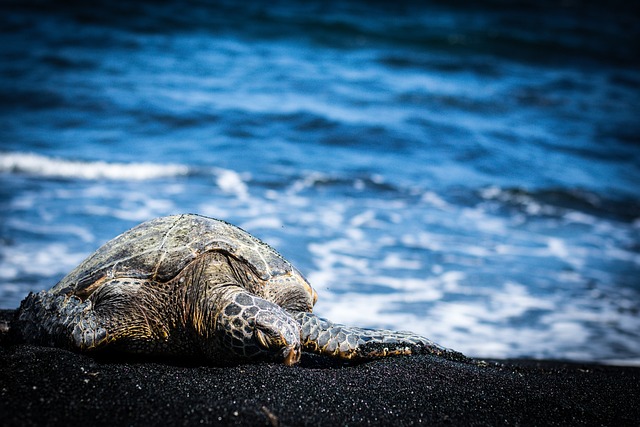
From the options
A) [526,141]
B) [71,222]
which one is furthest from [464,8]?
[71,222]

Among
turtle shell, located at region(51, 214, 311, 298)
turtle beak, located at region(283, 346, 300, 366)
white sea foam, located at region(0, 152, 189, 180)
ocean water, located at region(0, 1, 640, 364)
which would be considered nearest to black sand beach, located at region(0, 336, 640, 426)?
turtle beak, located at region(283, 346, 300, 366)

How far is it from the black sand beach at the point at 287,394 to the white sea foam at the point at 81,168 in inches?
214

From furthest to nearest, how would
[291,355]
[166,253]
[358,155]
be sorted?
[358,155] < [166,253] < [291,355]

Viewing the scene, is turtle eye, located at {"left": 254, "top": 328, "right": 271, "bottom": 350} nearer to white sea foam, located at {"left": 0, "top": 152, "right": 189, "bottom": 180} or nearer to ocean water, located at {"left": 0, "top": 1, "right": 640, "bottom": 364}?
ocean water, located at {"left": 0, "top": 1, "right": 640, "bottom": 364}

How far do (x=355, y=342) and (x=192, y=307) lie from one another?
0.85 meters

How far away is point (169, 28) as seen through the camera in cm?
1673

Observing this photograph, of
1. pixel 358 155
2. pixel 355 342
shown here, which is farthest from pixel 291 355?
pixel 358 155

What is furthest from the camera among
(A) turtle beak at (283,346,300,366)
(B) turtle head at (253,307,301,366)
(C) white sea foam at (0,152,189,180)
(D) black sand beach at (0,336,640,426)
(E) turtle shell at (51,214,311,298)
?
(C) white sea foam at (0,152,189,180)

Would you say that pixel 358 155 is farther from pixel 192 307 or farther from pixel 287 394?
pixel 287 394

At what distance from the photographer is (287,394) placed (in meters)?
2.51

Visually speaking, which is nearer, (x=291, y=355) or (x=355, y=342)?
(x=291, y=355)

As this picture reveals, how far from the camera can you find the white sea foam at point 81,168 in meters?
8.14

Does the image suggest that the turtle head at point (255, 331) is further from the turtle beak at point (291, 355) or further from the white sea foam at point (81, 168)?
the white sea foam at point (81, 168)

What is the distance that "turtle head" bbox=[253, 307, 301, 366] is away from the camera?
260 centimetres
